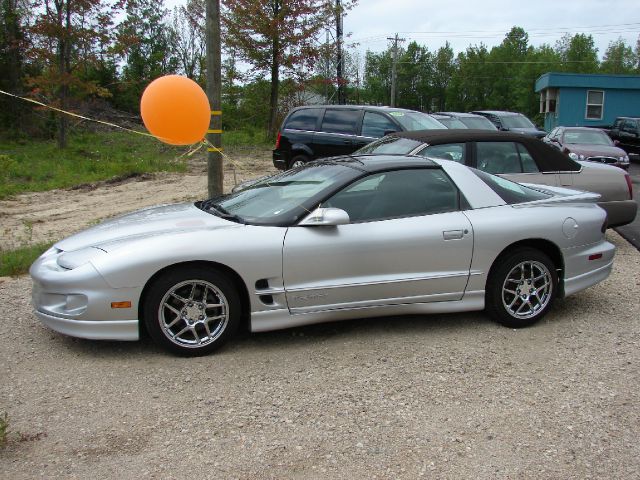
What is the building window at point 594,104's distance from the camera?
31.3m

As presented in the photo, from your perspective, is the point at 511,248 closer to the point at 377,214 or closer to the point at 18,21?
the point at 377,214

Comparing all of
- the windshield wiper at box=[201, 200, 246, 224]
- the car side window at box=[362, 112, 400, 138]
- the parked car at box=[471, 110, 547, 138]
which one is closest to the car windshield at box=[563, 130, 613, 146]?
the parked car at box=[471, 110, 547, 138]

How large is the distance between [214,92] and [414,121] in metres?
5.50

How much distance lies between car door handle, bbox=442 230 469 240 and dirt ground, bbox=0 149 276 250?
3449mm

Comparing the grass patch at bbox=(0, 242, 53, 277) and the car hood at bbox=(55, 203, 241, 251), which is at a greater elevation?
the car hood at bbox=(55, 203, 241, 251)

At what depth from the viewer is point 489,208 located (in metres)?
4.97

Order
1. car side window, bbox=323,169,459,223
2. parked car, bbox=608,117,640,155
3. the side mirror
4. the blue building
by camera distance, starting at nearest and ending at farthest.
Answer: the side mirror → car side window, bbox=323,169,459,223 → parked car, bbox=608,117,640,155 → the blue building

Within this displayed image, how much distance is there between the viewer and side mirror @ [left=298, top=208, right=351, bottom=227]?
4.35 metres

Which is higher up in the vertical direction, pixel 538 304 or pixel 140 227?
pixel 140 227

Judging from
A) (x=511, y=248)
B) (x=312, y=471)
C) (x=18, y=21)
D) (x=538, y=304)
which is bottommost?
(x=312, y=471)

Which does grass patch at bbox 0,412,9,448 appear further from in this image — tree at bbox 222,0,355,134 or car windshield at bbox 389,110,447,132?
tree at bbox 222,0,355,134

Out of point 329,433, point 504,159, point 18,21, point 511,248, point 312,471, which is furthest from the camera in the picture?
point 18,21

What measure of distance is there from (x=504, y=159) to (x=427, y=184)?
273cm

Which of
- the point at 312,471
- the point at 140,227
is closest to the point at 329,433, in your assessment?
the point at 312,471
